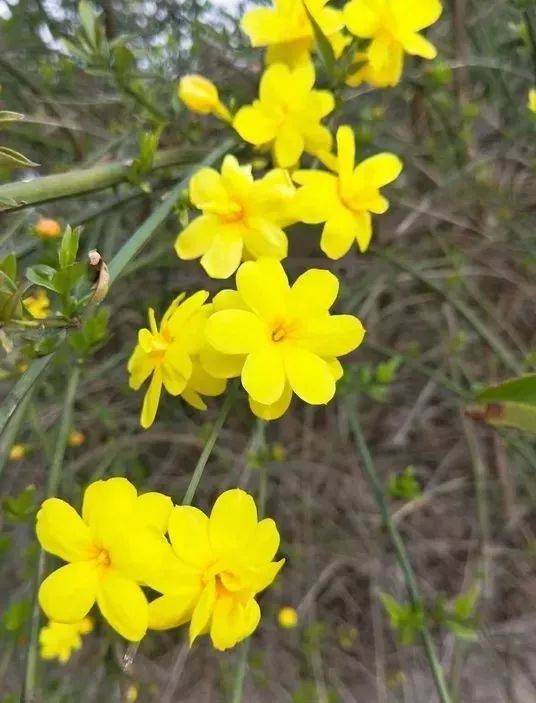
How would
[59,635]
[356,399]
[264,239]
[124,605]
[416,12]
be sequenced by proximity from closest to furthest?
[124,605] → [264,239] → [416,12] → [59,635] → [356,399]

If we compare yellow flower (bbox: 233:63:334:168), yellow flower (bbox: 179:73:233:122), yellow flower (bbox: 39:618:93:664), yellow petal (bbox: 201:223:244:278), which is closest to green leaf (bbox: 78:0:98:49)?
yellow flower (bbox: 179:73:233:122)

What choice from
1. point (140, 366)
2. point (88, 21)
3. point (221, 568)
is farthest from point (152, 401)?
point (88, 21)

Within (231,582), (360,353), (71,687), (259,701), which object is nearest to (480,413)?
(231,582)

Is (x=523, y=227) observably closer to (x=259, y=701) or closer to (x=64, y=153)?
(x=64, y=153)

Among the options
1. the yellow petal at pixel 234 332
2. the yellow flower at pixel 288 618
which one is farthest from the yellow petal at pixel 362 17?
the yellow flower at pixel 288 618

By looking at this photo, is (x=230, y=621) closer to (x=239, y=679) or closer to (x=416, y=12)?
(x=239, y=679)

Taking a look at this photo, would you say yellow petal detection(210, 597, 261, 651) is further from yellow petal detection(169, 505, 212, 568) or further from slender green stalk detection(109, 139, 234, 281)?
slender green stalk detection(109, 139, 234, 281)
